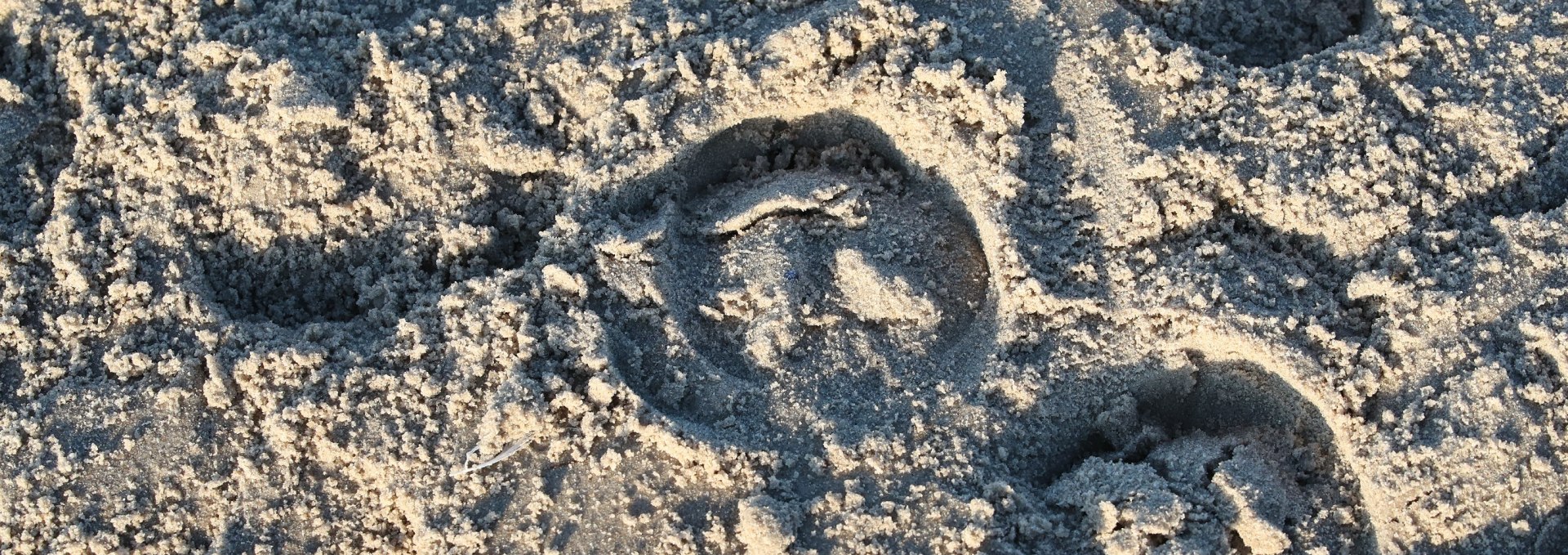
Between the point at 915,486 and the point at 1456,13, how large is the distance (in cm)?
191

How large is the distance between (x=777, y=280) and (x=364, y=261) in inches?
41.7

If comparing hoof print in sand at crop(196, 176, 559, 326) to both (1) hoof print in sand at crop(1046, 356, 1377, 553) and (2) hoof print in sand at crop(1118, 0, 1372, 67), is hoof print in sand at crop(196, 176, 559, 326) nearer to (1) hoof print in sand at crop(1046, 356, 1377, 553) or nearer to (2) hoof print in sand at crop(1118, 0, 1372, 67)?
(1) hoof print in sand at crop(1046, 356, 1377, 553)

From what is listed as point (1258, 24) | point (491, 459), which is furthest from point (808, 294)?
point (1258, 24)

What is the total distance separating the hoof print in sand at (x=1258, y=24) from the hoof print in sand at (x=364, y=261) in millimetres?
1710

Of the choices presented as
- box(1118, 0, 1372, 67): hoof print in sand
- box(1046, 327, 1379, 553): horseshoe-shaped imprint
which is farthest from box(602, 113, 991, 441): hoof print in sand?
box(1118, 0, 1372, 67): hoof print in sand

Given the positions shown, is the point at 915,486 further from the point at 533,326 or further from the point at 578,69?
the point at 578,69

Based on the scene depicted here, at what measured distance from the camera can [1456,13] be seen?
3.05m

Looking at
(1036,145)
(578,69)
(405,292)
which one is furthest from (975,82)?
(405,292)

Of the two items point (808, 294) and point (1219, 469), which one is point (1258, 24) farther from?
point (808, 294)

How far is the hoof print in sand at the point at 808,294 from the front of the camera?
2.71 m

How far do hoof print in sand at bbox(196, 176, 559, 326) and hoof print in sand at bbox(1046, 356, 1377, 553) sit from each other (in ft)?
4.82

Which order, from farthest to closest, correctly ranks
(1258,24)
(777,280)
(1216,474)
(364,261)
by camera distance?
(1258,24) → (364,261) → (777,280) → (1216,474)

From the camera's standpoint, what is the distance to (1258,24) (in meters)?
3.31

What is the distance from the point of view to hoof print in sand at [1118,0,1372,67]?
3.17 meters
